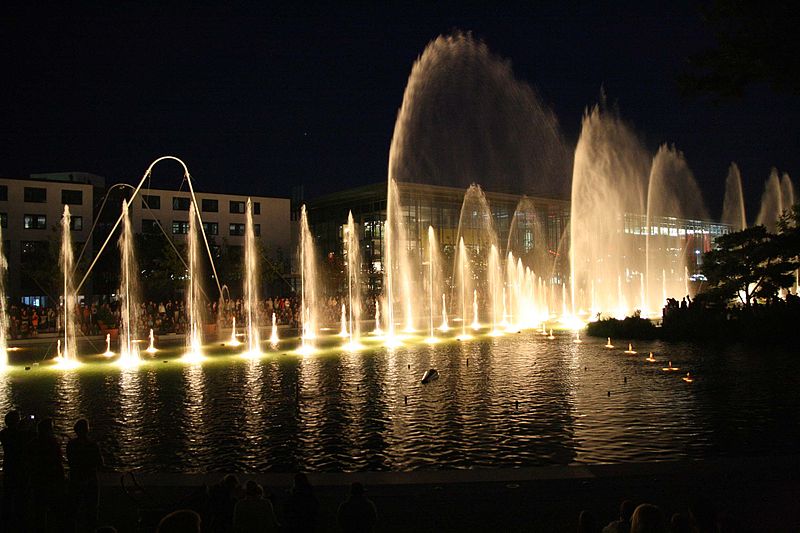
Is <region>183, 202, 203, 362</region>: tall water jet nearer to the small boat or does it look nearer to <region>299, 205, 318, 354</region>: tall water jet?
<region>299, 205, 318, 354</region>: tall water jet

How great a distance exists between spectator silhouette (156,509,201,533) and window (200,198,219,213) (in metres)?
77.4

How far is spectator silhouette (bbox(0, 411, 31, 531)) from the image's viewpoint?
866 centimetres

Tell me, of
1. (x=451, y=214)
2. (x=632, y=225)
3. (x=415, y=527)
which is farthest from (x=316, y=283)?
(x=415, y=527)

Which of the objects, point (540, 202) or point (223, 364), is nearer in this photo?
point (223, 364)

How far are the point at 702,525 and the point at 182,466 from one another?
8.94 meters

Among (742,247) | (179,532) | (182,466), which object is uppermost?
(742,247)

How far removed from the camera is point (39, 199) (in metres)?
70.6

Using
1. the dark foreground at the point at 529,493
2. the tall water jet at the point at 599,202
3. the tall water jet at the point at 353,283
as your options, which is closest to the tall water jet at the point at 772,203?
the tall water jet at the point at 599,202

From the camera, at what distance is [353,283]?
77125 mm

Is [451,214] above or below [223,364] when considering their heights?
above

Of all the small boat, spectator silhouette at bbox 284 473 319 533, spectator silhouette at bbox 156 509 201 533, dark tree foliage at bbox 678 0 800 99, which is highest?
dark tree foliage at bbox 678 0 800 99

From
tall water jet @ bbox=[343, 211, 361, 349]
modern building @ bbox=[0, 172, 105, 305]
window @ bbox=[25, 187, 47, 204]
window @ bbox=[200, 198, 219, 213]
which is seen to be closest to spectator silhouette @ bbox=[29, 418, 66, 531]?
tall water jet @ bbox=[343, 211, 361, 349]

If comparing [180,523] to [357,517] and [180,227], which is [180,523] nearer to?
[357,517]

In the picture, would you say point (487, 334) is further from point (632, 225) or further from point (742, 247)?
point (632, 225)
